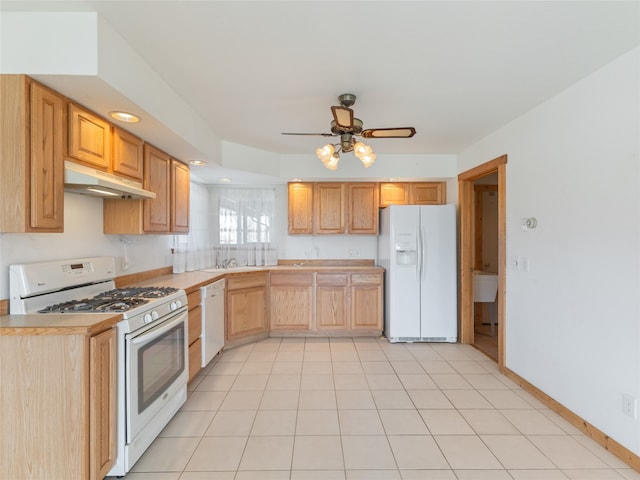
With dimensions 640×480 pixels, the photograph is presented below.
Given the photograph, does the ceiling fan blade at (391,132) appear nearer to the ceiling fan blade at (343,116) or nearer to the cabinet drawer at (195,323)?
the ceiling fan blade at (343,116)

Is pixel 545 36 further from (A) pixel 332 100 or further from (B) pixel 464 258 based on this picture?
(B) pixel 464 258

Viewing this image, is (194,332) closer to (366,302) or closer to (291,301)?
(291,301)

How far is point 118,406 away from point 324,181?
10.9 feet

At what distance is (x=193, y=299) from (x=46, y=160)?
1.52 meters

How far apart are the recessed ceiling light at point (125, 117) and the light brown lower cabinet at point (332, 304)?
2449 mm

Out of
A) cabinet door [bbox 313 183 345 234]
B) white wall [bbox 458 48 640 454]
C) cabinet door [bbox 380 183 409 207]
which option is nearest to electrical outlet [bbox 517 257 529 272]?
white wall [bbox 458 48 640 454]

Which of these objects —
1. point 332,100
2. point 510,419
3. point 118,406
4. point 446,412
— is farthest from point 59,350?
point 510,419

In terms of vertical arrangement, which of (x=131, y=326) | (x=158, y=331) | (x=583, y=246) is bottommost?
(x=158, y=331)

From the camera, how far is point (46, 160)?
165cm

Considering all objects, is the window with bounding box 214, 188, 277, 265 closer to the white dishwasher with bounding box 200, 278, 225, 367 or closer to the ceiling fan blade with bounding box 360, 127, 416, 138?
the white dishwasher with bounding box 200, 278, 225, 367

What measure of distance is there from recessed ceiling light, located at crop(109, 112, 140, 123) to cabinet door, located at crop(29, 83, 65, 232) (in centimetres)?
28

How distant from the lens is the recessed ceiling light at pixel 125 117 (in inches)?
79.3

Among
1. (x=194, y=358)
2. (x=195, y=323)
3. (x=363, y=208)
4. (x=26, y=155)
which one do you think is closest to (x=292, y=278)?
(x=363, y=208)

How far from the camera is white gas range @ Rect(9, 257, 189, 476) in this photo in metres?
1.73
